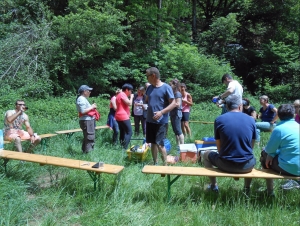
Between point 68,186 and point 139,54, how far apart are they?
11663mm

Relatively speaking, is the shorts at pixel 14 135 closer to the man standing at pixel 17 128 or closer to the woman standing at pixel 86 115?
the man standing at pixel 17 128

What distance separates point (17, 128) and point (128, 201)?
333 centimetres

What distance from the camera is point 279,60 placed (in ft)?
53.7

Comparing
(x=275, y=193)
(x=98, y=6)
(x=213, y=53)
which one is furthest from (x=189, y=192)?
(x=213, y=53)

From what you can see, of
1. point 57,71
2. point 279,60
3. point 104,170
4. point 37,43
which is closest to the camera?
point 104,170

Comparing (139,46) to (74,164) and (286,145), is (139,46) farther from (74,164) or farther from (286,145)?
(286,145)

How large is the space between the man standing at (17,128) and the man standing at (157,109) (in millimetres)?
2431

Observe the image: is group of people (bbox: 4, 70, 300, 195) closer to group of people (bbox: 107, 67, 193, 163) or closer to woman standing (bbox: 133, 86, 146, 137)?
group of people (bbox: 107, 67, 193, 163)

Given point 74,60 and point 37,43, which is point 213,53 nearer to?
point 74,60

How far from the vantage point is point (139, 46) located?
48.8 ft

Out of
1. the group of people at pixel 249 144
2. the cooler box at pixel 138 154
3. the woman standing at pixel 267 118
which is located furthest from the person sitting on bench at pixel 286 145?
the woman standing at pixel 267 118

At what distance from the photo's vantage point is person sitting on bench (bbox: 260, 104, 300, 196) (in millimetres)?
3336

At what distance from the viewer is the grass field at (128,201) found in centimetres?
296

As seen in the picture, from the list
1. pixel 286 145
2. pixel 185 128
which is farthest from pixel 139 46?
pixel 286 145
